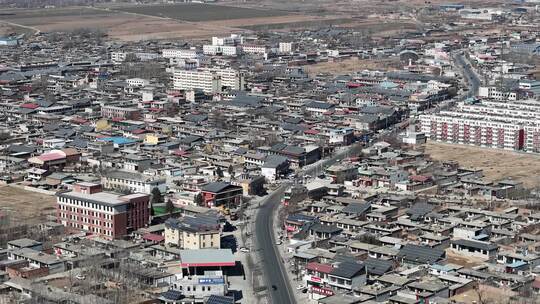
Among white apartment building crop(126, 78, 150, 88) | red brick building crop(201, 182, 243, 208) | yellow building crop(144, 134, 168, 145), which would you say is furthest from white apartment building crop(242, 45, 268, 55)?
red brick building crop(201, 182, 243, 208)

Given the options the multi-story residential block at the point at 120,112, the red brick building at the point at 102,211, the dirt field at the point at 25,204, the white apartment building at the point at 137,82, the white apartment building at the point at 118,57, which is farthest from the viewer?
the white apartment building at the point at 118,57

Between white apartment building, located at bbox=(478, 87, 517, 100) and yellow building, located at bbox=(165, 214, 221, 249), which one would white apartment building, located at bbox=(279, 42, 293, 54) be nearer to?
white apartment building, located at bbox=(478, 87, 517, 100)

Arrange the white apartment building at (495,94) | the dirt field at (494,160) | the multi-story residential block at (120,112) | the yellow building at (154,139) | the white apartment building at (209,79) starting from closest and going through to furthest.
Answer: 1. the dirt field at (494,160)
2. the yellow building at (154,139)
3. the multi-story residential block at (120,112)
4. the white apartment building at (495,94)
5. the white apartment building at (209,79)

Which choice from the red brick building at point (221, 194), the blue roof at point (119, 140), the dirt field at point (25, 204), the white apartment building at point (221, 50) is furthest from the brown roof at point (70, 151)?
the white apartment building at point (221, 50)

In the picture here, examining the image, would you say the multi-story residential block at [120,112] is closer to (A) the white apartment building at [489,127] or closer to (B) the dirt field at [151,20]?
(A) the white apartment building at [489,127]

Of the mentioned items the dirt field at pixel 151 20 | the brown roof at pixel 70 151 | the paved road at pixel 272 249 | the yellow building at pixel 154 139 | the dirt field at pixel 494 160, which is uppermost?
the dirt field at pixel 151 20

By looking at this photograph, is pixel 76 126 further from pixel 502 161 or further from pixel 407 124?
pixel 502 161
